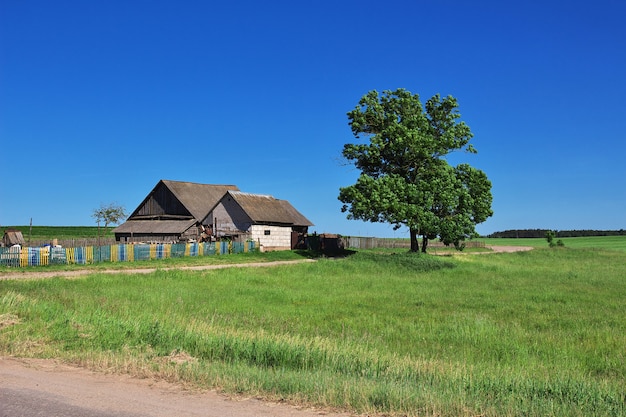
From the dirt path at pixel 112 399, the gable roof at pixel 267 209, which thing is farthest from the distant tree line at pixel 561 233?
the dirt path at pixel 112 399

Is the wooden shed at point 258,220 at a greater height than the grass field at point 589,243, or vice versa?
the wooden shed at point 258,220

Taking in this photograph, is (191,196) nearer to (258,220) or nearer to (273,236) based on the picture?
(273,236)

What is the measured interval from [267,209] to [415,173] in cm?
1679

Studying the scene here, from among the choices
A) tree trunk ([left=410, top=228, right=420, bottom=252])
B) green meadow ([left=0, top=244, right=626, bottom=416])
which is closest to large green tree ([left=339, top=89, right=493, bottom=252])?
tree trunk ([left=410, top=228, right=420, bottom=252])

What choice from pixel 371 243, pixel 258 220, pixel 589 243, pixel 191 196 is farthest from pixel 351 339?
pixel 589 243

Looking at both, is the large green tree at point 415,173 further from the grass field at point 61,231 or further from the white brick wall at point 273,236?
the grass field at point 61,231

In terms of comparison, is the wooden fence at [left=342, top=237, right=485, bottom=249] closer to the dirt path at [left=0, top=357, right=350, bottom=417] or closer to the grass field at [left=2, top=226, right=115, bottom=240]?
the grass field at [left=2, top=226, right=115, bottom=240]

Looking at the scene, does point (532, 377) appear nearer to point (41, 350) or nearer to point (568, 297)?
point (41, 350)

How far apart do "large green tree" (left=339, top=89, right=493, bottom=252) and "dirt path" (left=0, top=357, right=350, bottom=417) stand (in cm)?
3638

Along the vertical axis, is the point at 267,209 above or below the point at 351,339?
above

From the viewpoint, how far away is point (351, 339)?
42.7ft

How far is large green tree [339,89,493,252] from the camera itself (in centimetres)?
4441

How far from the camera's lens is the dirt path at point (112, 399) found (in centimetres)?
642

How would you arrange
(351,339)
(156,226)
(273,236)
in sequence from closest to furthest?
(351,339) < (273,236) < (156,226)
